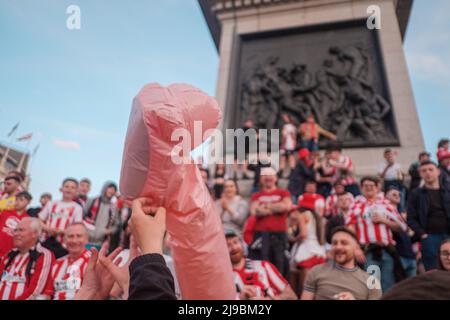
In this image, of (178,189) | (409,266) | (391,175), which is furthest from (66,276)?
(391,175)

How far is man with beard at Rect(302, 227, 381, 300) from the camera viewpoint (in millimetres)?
3145

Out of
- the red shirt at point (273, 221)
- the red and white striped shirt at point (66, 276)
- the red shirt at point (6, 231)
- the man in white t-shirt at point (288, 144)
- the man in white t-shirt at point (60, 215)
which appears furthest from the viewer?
the man in white t-shirt at point (288, 144)

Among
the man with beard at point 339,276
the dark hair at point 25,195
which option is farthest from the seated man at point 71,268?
the man with beard at point 339,276

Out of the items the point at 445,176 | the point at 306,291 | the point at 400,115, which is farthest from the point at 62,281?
the point at 400,115

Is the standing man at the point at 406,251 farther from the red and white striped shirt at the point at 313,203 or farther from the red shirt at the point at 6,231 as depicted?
the red shirt at the point at 6,231

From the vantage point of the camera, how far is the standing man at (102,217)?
5352mm

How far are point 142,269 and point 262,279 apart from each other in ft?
9.75

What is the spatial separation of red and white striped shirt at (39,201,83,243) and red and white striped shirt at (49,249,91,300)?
1798 mm

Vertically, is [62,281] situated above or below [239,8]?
below

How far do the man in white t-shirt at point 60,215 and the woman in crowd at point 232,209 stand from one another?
6.97 ft
